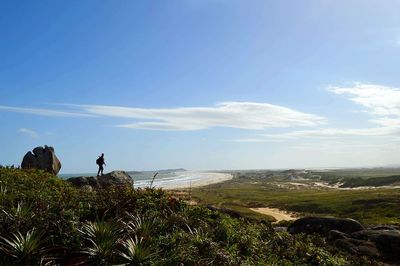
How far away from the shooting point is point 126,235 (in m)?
12.1

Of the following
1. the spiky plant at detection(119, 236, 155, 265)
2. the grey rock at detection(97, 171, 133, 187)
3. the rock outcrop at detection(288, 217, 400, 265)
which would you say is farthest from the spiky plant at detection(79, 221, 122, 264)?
the grey rock at detection(97, 171, 133, 187)

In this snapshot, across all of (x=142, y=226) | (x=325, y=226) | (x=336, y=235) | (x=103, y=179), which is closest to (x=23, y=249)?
(x=142, y=226)

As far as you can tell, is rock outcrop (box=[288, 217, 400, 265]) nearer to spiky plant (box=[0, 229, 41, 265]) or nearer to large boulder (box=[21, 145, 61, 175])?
spiky plant (box=[0, 229, 41, 265])

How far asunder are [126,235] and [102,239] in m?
0.80

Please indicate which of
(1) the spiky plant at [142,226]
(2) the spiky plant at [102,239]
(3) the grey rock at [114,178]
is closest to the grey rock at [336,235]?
(1) the spiky plant at [142,226]

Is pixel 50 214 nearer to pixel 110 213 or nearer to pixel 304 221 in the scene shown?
pixel 110 213

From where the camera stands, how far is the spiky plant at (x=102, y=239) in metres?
10.6

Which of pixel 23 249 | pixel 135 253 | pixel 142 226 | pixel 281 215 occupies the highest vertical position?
pixel 142 226

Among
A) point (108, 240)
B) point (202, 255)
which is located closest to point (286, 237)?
point (202, 255)

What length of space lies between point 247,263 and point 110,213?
5392mm

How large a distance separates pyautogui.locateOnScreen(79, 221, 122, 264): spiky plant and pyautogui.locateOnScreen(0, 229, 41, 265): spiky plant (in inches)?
50.9

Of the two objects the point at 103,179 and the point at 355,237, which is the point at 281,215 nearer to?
the point at 103,179

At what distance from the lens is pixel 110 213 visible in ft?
48.4

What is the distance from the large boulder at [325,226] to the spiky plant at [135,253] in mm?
20723
